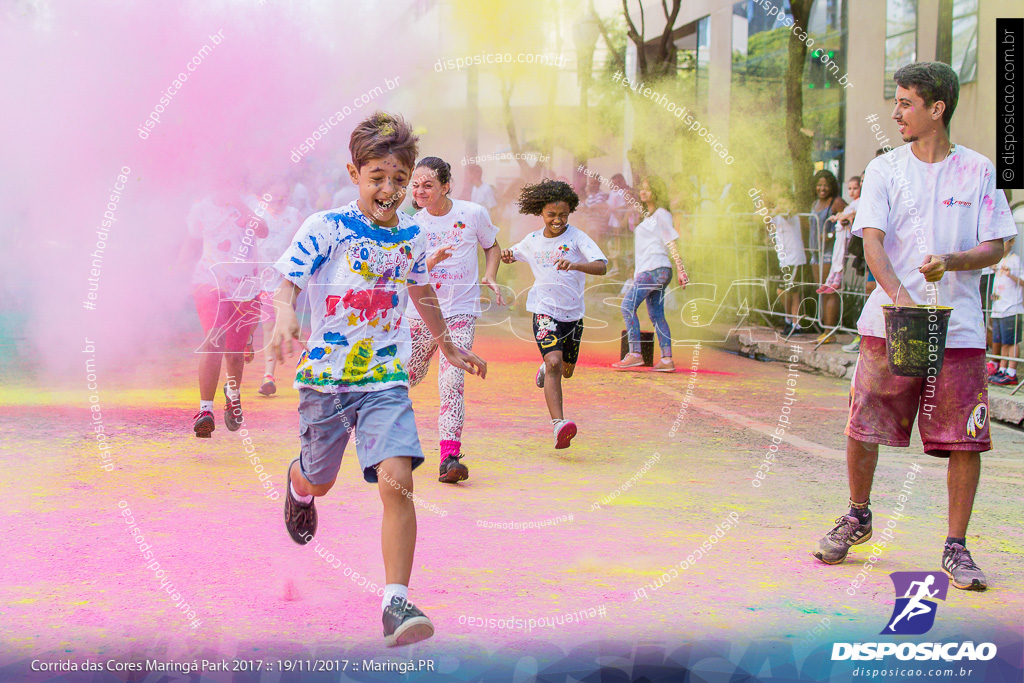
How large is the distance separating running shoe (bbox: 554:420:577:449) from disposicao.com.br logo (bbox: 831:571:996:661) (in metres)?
2.11

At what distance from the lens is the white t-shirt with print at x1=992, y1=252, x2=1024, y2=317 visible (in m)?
7.55

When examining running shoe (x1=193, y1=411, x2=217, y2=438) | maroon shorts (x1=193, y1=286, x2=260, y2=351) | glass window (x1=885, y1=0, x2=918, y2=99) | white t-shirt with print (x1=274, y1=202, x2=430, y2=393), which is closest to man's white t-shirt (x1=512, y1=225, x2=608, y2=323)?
maroon shorts (x1=193, y1=286, x2=260, y2=351)

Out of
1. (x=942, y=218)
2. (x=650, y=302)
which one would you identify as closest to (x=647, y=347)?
(x=650, y=302)

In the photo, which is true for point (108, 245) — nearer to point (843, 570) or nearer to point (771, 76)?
point (843, 570)

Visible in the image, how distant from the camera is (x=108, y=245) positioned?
6.92 metres

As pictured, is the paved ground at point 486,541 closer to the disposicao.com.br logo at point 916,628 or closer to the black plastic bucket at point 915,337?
the disposicao.com.br logo at point 916,628

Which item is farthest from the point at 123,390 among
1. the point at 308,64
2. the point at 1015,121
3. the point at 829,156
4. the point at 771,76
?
the point at 771,76

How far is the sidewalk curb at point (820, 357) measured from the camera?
6.78 metres

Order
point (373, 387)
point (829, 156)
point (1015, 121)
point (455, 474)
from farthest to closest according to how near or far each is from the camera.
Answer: point (829, 156), point (1015, 121), point (455, 474), point (373, 387)

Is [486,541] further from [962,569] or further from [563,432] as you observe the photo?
[962,569]

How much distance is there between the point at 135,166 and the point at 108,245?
63 centimetres

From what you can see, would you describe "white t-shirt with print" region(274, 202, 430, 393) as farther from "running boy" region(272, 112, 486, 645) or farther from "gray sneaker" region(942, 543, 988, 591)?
"gray sneaker" region(942, 543, 988, 591)

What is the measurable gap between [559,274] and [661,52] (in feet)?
41.6

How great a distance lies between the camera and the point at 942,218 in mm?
3436
